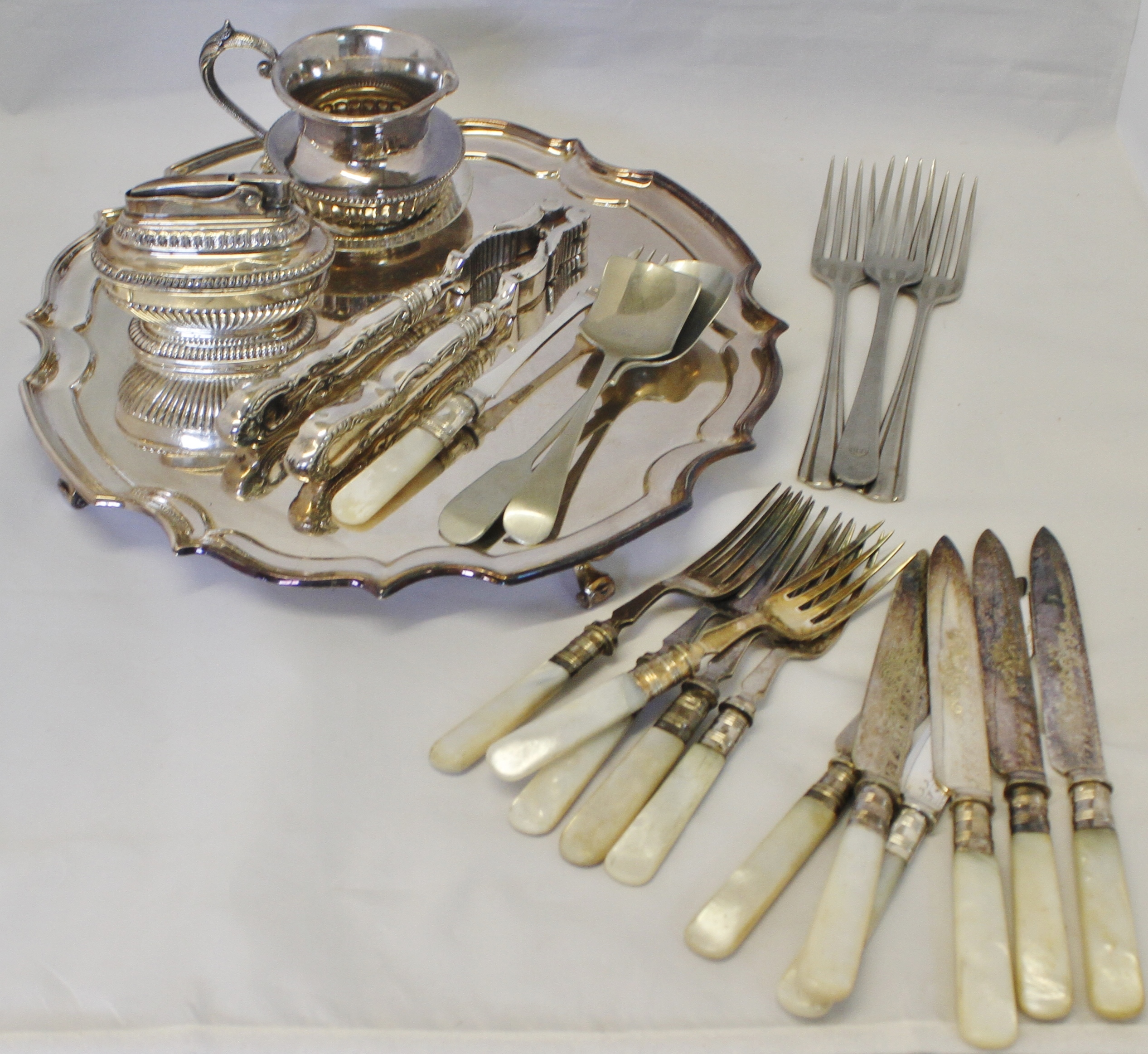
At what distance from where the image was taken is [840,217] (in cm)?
125

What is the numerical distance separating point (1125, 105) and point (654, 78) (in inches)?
25.1

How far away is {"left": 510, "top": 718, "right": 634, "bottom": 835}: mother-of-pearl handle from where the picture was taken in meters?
0.66

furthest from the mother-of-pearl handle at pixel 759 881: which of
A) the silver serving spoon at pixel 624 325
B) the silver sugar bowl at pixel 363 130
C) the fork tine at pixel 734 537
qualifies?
the silver sugar bowl at pixel 363 130

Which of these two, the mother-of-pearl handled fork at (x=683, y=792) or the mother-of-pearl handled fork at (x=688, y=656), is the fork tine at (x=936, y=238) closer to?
the mother-of-pearl handled fork at (x=688, y=656)

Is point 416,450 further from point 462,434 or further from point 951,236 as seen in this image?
point 951,236

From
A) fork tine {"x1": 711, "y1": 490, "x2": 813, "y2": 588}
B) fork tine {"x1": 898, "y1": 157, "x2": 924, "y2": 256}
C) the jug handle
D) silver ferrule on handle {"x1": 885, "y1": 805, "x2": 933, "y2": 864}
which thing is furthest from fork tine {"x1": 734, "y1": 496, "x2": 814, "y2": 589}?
the jug handle

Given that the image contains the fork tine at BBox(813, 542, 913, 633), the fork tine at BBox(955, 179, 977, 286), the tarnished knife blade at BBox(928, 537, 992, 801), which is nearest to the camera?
the tarnished knife blade at BBox(928, 537, 992, 801)

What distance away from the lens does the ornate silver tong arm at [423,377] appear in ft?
2.69

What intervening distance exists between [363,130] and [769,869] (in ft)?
2.60

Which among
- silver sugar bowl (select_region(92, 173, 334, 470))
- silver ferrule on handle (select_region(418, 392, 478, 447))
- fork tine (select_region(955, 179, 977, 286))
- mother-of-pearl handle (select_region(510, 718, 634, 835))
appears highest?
fork tine (select_region(955, 179, 977, 286))

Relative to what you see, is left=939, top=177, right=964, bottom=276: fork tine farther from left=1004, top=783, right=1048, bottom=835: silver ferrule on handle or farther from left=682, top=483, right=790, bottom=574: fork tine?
left=1004, top=783, right=1048, bottom=835: silver ferrule on handle

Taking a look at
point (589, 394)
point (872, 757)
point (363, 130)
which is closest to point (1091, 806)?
point (872, 757)

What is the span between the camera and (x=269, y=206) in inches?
34.7

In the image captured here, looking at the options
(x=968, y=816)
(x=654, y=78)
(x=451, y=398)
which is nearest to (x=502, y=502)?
(x=451, y=398)
